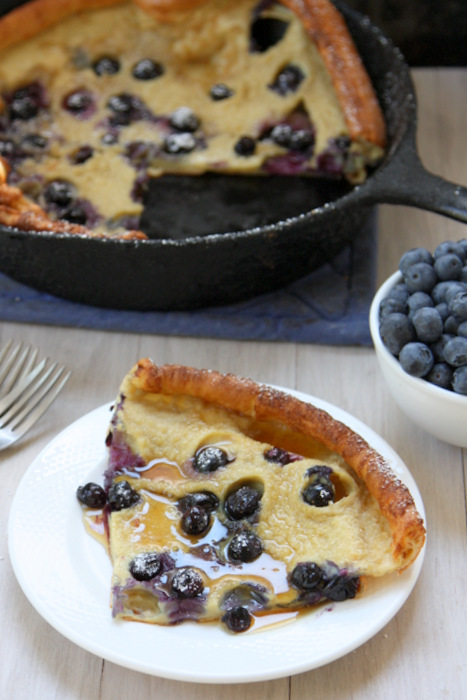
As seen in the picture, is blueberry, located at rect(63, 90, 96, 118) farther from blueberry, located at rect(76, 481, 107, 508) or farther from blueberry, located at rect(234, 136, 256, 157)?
blueberry, located at rect(76, 481, 107, 508)

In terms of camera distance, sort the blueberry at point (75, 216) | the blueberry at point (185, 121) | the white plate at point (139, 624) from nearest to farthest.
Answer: the white plate at point (139, 624) → the blueberry at point (75, 216) → the blueberry at point (185, 121)

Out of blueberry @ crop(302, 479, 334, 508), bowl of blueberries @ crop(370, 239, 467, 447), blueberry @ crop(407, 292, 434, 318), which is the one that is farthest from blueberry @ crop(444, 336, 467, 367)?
blueberry @ crop(302, 479, 334, 508)

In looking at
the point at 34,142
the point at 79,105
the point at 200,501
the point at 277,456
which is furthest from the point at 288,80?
the point at 200,501

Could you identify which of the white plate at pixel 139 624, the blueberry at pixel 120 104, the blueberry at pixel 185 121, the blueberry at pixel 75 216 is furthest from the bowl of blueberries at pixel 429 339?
the blueberry at pixel 120 104

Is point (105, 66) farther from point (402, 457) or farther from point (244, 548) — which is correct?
point (244, 548)

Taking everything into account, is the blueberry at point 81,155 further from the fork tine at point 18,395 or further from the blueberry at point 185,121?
the fork tine at point 18,395
